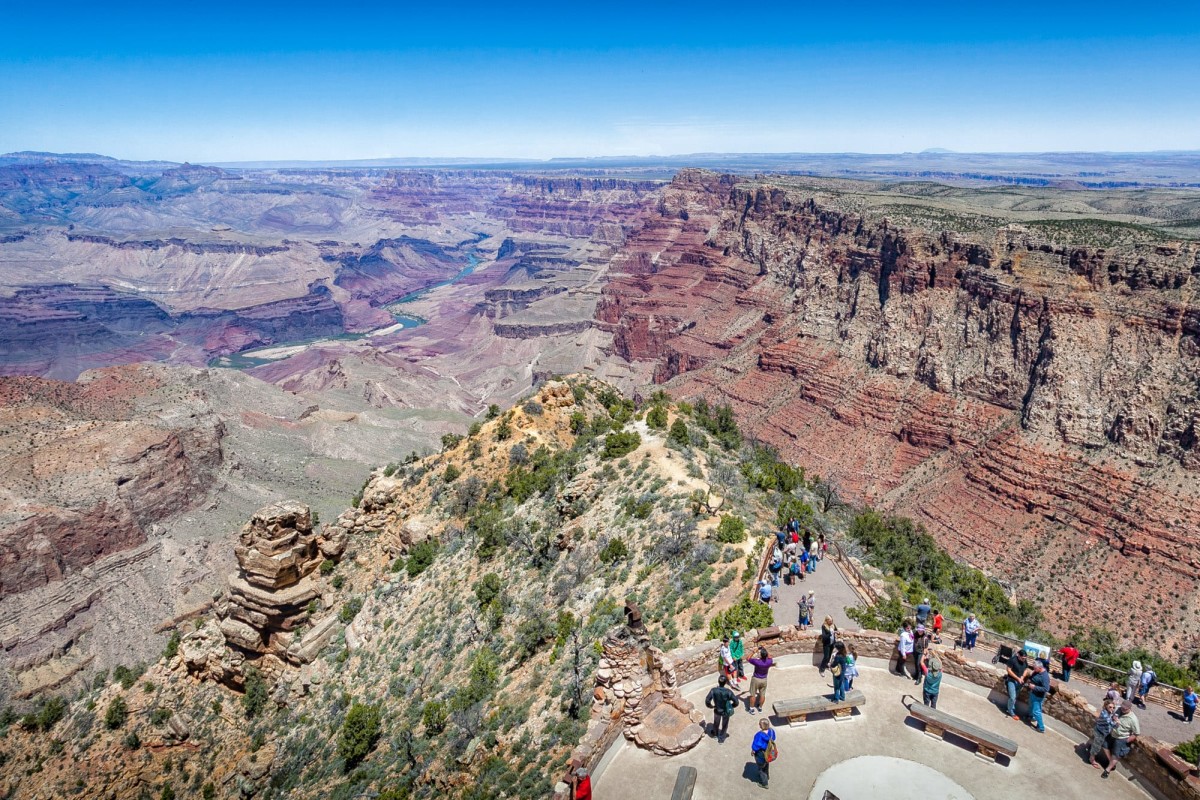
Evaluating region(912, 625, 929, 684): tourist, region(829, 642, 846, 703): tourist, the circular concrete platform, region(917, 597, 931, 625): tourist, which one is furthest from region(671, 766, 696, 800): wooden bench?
region(917, 597, 931, 625): tourist

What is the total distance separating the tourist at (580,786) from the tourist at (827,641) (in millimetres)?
7176

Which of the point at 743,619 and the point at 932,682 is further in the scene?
the point at 743,619

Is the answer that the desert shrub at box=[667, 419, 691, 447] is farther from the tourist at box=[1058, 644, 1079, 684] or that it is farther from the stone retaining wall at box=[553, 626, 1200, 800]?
the tourist at box=[1058, 644, 1079, 684]

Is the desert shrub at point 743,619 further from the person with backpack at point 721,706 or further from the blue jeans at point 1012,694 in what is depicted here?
the blue jeans at point 1012,694

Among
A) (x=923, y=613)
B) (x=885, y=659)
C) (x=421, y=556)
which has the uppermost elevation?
(x=885, y=659)

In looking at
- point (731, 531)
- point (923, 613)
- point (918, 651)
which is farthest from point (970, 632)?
point (731, 531)

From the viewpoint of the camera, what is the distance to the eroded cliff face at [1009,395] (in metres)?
45.8

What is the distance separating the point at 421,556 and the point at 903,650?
22635 mm

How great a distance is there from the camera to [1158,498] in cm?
4575

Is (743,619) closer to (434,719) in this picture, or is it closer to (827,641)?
(827,641)

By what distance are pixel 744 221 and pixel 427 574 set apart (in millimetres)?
105833

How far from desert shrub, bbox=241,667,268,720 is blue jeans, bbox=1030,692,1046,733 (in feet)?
98.4

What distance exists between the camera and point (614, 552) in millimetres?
25531

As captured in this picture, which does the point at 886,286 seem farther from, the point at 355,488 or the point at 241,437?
the point at 241,437
